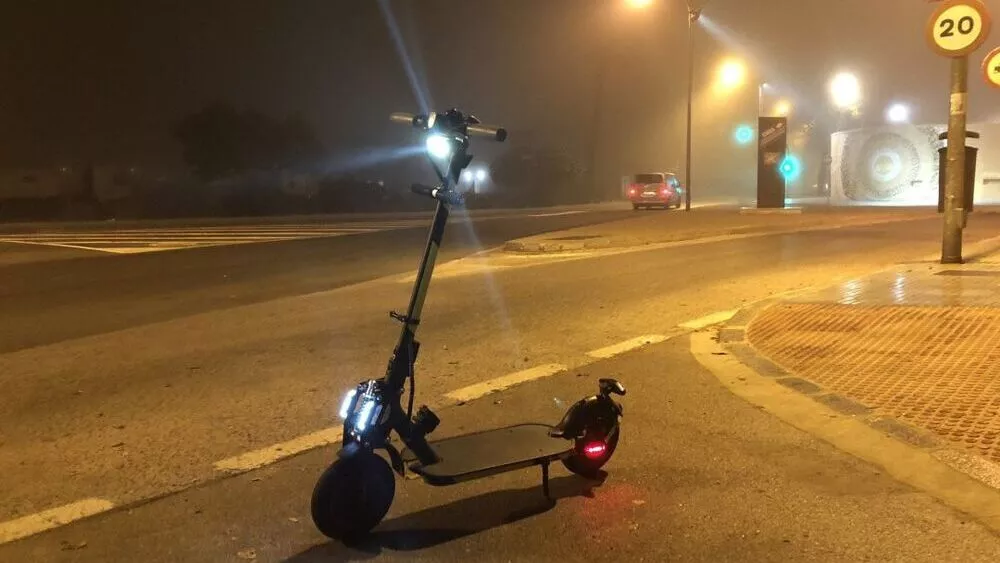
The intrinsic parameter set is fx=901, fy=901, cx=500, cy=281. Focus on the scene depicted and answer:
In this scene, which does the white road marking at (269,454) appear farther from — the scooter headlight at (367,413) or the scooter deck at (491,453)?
the scooter headlight at (367,413)

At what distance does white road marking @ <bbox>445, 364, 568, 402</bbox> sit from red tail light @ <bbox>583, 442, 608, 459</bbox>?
6.95 feet

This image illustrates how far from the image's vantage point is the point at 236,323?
10922mm

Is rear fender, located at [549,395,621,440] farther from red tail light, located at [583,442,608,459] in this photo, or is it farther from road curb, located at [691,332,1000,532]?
road curb, located at [691,332,1000,532]

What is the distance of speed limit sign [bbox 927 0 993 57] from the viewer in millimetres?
12258

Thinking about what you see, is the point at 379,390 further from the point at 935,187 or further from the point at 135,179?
the point at 135,179

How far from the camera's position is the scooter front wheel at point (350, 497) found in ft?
14.3

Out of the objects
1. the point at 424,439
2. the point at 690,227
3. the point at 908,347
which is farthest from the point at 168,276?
the point at 690,227

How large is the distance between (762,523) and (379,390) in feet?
6.82

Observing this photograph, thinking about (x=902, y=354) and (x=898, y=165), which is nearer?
(x=902, y=354)

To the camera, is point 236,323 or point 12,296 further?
point 12,296

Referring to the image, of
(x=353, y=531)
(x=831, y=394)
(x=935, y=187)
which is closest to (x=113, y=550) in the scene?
(x=353, y=531)

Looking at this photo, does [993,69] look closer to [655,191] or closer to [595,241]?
[595,241]

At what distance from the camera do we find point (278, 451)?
5.97 m

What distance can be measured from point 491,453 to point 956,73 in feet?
36.4
